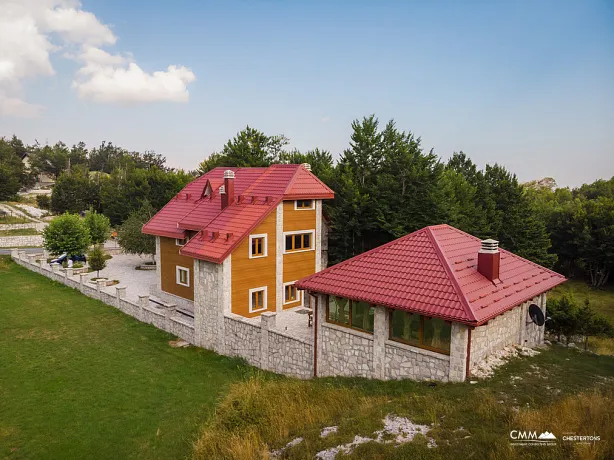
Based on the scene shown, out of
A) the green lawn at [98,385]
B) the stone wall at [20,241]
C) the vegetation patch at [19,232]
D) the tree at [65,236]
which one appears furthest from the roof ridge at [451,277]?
the vegetation patch at [19,232]

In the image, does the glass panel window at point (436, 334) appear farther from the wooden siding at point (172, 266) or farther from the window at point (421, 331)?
the wooden siding at point (172, 266)

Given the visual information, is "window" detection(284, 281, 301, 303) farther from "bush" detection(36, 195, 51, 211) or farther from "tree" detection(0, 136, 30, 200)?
"tree" detection(0, 136, 30, 200)

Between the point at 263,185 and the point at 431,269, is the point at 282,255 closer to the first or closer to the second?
the point at 263,185

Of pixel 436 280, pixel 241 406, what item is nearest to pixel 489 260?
pixel 436 280

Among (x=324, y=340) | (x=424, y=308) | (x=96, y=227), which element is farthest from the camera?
(x=96, y=227)

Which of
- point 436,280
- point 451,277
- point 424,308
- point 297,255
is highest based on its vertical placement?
point 451,277

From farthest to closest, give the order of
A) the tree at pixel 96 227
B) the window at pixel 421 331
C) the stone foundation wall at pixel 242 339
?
1. the tree at pixel 96 227
2. the stone foundation wall at pixel 242 339
3. the window at pixel 421 331

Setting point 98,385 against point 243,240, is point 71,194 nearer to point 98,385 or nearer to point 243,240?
point 243,240
